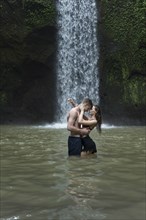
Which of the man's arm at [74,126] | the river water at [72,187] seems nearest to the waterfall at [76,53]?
the man's arm at [74,126]

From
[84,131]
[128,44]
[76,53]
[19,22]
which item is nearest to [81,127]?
[84,131]

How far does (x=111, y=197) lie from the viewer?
4789 mm

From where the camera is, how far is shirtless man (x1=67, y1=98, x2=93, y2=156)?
866 centimetres

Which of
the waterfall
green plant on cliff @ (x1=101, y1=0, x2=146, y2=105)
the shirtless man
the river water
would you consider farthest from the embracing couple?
green plant on cliff @ (x1=101, y1=0, x2=146, y2=105)

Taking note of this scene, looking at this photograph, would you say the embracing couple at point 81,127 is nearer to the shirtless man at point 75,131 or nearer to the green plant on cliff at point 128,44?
the shirtless man at point 75,131

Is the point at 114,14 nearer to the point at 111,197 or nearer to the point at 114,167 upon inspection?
the point at 114,167

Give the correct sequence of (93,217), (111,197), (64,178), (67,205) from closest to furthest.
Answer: (93,217)
(67,205)
(111,197)
(64,178)

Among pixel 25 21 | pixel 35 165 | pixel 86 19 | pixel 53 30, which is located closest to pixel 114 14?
pixel 86 19

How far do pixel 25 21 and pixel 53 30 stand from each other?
190cm

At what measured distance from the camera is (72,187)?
532 centimetres

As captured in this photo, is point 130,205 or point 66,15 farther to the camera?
point 66,15

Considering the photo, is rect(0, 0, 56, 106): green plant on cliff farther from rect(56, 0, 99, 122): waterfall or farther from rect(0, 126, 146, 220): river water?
rect(0, 126, 146, 220): river water

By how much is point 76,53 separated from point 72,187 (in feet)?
75.3

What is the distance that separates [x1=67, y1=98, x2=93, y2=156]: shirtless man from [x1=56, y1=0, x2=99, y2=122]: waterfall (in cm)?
1814
